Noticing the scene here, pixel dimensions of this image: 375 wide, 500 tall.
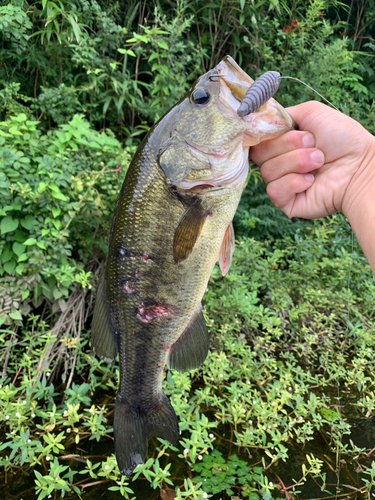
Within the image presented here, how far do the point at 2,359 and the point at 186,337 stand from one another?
1.73 metres

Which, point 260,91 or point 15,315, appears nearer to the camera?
point 260,91

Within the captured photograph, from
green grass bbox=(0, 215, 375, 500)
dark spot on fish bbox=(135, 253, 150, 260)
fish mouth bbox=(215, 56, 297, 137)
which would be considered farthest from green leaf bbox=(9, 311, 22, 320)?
fish mouth bbox=(215, 56, 297, 137)

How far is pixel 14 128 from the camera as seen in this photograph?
8.04ft

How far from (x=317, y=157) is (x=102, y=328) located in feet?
3.65

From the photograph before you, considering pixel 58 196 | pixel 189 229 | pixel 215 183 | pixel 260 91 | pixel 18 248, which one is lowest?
pixel 18 248

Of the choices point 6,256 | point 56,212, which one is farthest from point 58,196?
point 6,256

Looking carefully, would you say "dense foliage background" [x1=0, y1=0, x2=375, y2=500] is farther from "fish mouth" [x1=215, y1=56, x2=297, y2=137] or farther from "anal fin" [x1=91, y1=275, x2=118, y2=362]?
"fish mouth" [x1=215, y1=56, x2=297, y2=137]

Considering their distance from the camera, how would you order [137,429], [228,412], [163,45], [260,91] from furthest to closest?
[163,45] → [228,412] → [137,429] → [260,91]

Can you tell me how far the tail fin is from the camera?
1.38 meters

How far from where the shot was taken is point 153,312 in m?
1.34

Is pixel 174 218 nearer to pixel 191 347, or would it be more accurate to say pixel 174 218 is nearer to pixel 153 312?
pixel 153 312

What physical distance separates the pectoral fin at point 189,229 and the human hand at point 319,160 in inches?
18.9

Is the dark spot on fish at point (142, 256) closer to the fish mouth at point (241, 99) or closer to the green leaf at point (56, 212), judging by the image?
the fish mouth at point (241, 99)

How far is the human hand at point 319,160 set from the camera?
1446 mm
